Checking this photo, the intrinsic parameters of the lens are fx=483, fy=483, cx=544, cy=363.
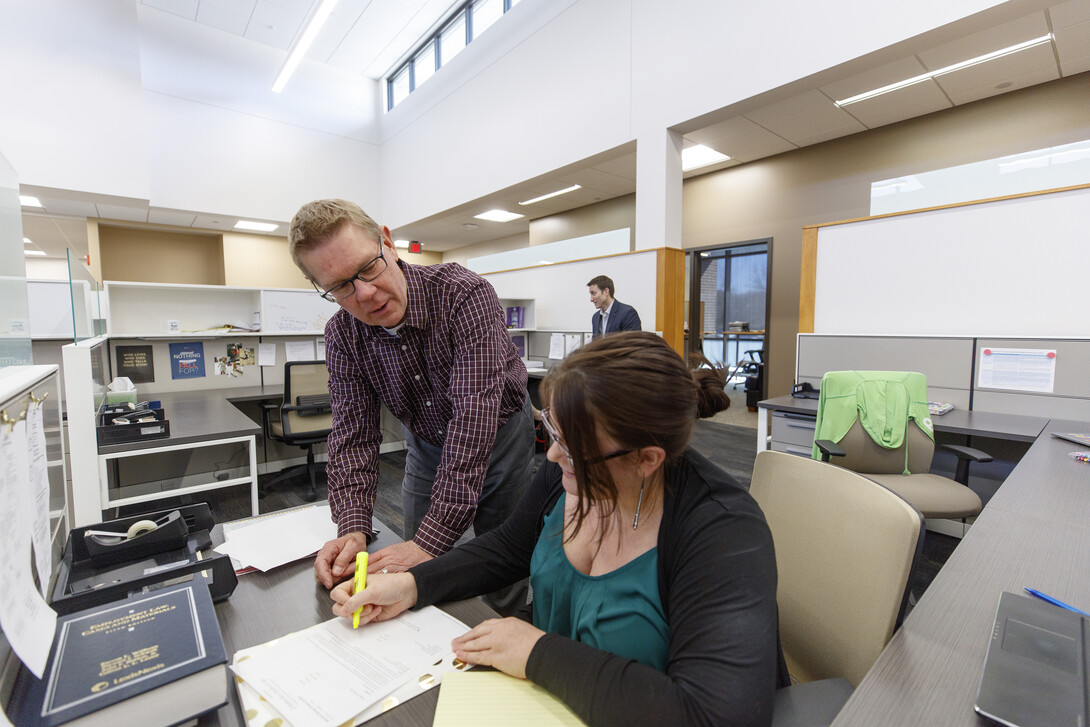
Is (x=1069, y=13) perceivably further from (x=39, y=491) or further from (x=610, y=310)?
(x=39, y=491)

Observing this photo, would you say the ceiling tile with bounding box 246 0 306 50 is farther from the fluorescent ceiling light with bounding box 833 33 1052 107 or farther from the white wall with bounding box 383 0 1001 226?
the fluorescent ceiling light with bounding box 833 33 1052 107

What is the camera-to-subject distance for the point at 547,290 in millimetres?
5094

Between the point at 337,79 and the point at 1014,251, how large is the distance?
791 cm

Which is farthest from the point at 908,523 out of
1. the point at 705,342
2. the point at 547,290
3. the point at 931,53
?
the point at 705,342

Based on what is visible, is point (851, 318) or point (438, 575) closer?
point (438, 575)

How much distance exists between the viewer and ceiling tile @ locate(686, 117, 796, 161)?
4414mm

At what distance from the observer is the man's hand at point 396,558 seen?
2.73 ft

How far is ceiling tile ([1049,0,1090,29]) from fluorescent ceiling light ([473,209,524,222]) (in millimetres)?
5449

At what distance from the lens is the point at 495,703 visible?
58cm

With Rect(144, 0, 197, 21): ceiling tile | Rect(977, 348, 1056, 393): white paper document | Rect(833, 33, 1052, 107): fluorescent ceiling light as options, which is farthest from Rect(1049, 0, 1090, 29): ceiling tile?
Rect(144, 0, 197, 21): ceiling tile

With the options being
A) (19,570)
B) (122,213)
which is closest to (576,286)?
(19,570)

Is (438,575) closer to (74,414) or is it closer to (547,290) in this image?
(74,414)

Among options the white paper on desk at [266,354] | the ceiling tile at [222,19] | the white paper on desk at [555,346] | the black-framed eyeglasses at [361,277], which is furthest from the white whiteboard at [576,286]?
the ceiling tile at [222,19]

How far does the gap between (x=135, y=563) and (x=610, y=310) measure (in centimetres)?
344
